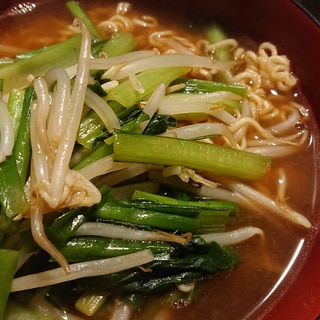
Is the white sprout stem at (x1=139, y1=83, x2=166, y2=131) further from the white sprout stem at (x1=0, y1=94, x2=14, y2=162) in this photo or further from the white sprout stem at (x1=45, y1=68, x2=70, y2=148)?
the white sprout stem at (x1=0, y1=94, x2=14, y2=162)

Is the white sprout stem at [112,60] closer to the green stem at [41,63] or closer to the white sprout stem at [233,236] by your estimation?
the green stem at [41,63]

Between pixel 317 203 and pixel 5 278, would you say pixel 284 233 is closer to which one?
pixel 317 203

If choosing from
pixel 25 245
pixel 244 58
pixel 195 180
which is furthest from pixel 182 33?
pixel 25 245

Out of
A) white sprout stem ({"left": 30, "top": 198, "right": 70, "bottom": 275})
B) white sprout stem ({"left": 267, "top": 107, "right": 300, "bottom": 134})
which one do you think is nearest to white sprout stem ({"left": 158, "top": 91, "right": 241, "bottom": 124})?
white sprout stem ({"left": 267, "top": 107, "right": 300, "bottom": 134})

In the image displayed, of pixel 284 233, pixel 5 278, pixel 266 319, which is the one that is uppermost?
pixel 284 233

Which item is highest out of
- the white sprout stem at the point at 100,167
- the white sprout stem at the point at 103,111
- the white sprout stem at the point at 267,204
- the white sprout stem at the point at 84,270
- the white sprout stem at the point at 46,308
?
the white sprout stem at the point at 103,111

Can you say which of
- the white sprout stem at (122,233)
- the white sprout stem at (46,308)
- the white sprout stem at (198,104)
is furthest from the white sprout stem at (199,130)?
the white sprout stem at (46,308)
